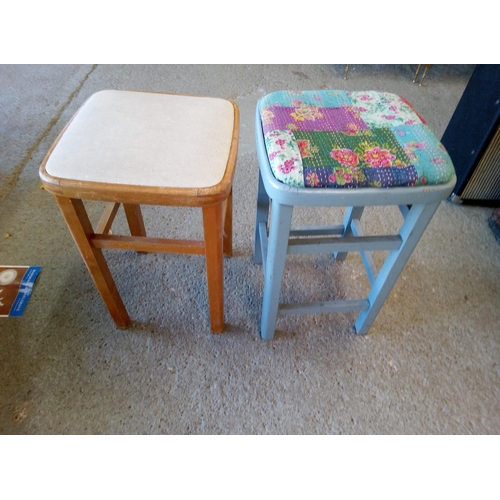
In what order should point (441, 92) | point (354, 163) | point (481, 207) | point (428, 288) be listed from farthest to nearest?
point (441, 92), point (481, 207), point (428, 288), point (354, 163)

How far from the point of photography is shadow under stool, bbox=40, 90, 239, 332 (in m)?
0.66

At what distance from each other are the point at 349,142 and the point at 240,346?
2.02 feet

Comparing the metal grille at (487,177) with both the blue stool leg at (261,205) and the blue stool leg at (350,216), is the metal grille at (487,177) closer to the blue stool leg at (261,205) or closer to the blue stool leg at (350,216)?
the blue stool leg at (350,216)

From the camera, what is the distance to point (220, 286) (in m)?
0.88

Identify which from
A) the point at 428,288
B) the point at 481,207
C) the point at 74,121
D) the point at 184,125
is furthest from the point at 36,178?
the point at 481,207

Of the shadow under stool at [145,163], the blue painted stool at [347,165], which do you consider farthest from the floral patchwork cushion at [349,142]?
the shadow under stool at [145,163]

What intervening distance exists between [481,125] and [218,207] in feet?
3.47

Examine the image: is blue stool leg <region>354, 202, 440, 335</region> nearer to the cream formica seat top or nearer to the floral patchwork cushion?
the floral patchwork cushion

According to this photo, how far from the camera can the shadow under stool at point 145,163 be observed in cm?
66

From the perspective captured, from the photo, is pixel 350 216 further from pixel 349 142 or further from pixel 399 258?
pixel 349 142

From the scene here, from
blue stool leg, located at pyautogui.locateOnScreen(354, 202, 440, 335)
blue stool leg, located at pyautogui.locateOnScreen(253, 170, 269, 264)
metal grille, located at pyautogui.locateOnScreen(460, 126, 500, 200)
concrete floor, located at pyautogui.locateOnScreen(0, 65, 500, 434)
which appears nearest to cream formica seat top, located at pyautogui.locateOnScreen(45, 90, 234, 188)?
blue stool leg, located at pyautogui.locateOnScreen(253, 170, 269, 264)

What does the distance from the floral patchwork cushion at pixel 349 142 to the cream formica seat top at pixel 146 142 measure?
0.12 meters

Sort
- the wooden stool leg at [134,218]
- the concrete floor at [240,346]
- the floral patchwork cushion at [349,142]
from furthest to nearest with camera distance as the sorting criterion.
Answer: the wooden stool leg at [134,218]
the concrete floor at [240,346]
the floral patchwork cushion at [349,142]

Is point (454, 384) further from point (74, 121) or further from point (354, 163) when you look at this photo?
point (74, 121)
